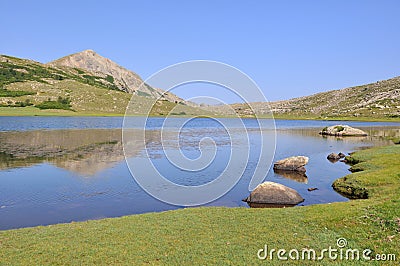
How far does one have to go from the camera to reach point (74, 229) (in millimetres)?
22016

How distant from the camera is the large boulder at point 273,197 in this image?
110 feet

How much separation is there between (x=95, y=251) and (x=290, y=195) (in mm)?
22485

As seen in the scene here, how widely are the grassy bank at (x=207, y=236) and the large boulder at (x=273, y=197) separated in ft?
25.9

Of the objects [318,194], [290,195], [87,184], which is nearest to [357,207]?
[290,195]

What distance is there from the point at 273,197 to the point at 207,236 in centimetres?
1600

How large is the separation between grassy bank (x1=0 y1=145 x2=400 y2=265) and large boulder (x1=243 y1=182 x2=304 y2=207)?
7893 mm

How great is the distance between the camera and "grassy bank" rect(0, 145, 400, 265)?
666 inches

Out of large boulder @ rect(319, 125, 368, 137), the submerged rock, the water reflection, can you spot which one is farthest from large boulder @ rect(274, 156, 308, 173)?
large boulder @ rect(319, 125, 368, 137)

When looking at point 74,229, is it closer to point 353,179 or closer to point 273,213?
point 273,213

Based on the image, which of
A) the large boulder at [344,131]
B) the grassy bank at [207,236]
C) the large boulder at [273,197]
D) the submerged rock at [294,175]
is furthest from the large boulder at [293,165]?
the large boulder at [344,131]

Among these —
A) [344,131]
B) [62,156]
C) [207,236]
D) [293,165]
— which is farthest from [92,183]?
[344,131]

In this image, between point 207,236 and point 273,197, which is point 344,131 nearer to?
point 273,197

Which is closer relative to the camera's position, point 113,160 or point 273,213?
point 273,213

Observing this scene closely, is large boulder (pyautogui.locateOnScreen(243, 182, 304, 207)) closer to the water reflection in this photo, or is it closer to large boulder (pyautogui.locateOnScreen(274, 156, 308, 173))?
large boulder (pyautogui.locateOnScreen(274, 156, 308, 173))
